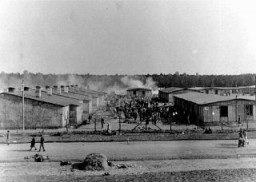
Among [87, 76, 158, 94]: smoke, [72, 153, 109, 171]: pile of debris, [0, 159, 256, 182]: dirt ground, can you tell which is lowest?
[0, 159, 256, 182]: dirt ground

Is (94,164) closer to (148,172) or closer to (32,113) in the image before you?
(148,172)

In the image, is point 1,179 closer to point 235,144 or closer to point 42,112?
point 235,144

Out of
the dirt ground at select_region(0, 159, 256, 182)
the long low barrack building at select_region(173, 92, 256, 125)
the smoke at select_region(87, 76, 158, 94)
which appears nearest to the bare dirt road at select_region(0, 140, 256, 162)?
the dirt ground at select_region(0, 159, 256, 182)

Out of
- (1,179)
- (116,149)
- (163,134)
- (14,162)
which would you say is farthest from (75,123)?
(1,179)

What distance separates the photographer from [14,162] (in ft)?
72.8

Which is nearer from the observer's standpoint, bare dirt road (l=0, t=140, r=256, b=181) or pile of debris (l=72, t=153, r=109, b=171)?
bare dirt road (l=0, t=140, r=256, b=181)

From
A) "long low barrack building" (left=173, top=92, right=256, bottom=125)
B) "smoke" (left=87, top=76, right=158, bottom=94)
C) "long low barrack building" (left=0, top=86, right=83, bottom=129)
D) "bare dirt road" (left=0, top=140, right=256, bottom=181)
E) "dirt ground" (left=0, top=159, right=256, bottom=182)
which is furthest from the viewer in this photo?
"smoke" (left=87, top=76, right=158, bottom=94)

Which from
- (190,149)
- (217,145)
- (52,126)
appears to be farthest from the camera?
(52,126)

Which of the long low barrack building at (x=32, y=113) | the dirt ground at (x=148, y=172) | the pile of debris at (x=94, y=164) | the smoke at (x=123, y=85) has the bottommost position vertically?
the dirt ground at (x=148, y=172)

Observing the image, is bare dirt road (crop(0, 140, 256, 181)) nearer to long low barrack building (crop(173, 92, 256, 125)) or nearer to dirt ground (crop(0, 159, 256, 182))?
dirt ground (crop(0, 159, 256, 182))

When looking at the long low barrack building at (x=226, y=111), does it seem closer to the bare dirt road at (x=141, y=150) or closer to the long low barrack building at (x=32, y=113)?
the bare dirt road at (x=141, y=150)

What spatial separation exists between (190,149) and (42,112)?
63.4 ft

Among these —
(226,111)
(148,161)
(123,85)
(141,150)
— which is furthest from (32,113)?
(123,85)

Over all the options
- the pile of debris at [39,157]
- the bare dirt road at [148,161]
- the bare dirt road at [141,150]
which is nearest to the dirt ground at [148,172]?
the bare dirt road at [148,161]
